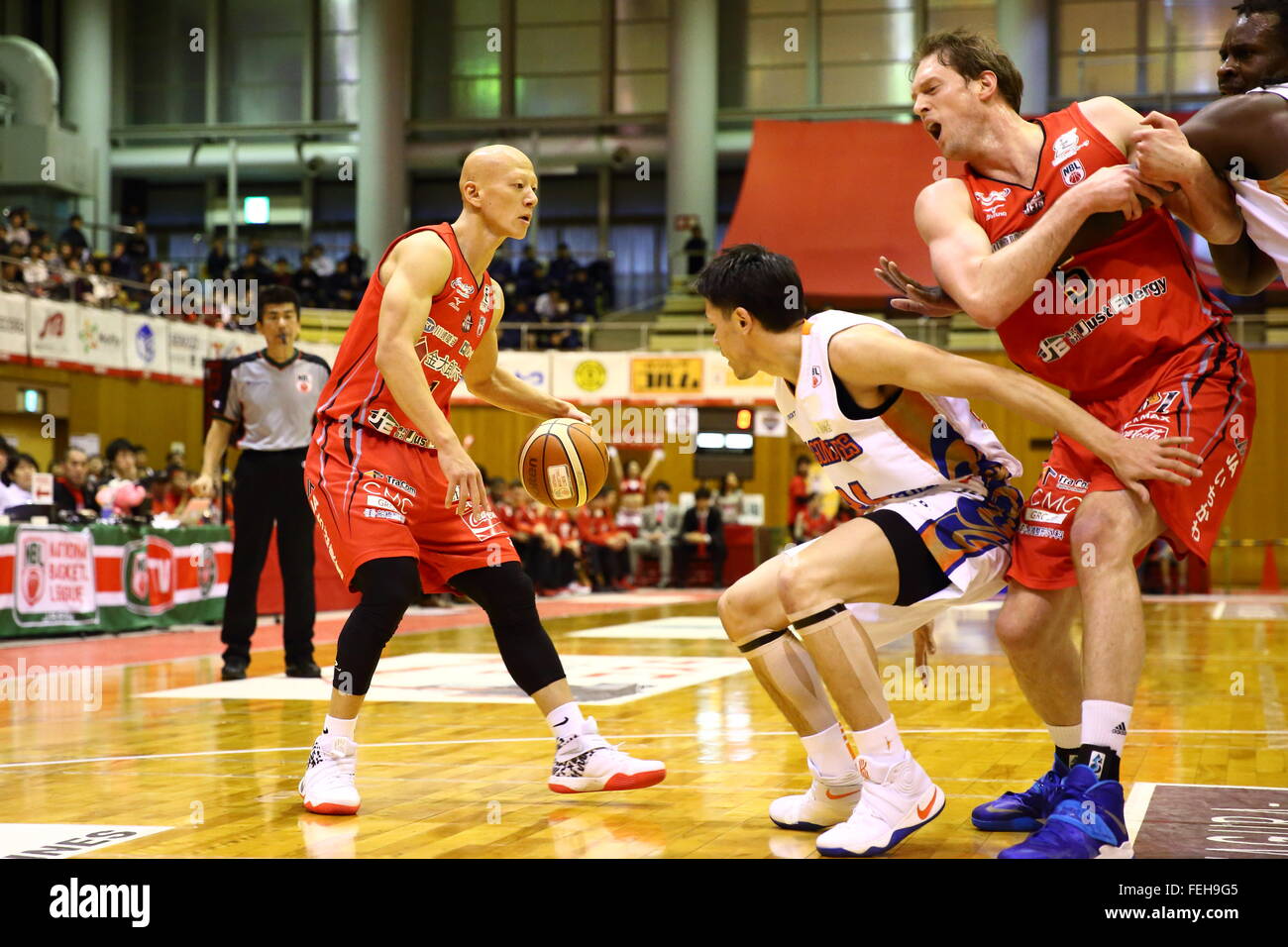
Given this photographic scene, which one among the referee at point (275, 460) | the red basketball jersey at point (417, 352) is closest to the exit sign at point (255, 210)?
the referee at point (275, 460)

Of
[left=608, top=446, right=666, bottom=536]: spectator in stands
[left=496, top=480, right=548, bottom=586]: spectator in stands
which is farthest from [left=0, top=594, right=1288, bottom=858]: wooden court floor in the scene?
[left=608, top=446, right=666, bottom=536]: spectator in stands

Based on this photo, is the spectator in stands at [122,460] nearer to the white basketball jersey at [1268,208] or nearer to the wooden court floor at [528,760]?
the wooden court floor at [528,760]

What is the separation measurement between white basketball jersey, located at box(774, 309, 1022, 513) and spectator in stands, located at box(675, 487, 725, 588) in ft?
51.3

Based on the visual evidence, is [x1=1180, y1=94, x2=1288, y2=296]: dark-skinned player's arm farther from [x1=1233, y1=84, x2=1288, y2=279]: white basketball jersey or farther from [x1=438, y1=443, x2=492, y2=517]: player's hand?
[x1=438, y1=443, x2=492, y2=517]: player's hand

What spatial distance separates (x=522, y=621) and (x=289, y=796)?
2.67ft

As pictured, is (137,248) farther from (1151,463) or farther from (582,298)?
(1151,463)

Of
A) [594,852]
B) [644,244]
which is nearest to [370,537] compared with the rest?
[594,852]

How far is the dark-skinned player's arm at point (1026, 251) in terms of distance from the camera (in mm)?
2891

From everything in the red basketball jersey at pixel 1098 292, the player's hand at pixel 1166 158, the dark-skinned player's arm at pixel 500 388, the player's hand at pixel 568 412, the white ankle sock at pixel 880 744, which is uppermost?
the player's hand at pixel 1166 158

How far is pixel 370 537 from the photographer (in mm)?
3729

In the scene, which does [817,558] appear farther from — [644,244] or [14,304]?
[644,244]

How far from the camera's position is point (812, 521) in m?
17.7

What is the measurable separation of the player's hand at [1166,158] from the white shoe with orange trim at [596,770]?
201 centimetres

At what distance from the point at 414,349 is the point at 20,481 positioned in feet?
27.4
